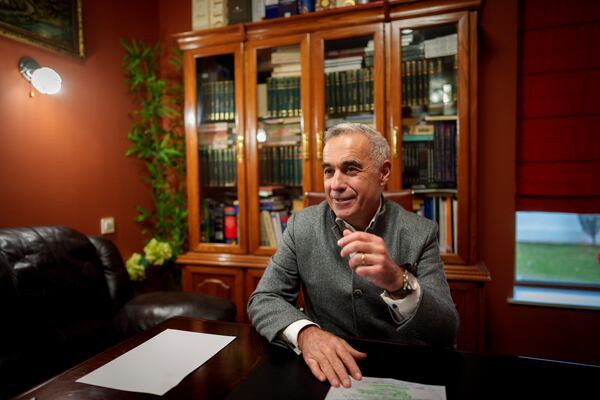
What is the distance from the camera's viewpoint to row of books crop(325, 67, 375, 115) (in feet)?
7.41

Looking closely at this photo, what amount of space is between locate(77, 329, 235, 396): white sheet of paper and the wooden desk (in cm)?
2

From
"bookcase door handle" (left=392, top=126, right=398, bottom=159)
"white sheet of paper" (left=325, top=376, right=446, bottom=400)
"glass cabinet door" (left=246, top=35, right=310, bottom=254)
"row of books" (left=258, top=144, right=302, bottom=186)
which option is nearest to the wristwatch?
"white sheet of paper" (left=325, top=376, right=446, bottom=400)

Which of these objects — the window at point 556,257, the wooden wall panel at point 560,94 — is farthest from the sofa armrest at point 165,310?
the wooden wall panel at point 560,94

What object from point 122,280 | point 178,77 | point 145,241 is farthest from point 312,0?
point 145,241

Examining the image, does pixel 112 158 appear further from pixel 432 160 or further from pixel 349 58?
pixel 432 160

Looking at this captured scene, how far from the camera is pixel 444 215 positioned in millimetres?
2189

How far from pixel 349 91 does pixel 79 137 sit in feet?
5.86

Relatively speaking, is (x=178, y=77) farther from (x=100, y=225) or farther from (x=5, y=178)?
(x=5, y=178)

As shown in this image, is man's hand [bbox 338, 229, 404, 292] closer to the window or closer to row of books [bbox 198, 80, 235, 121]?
row of books [bbox 198, 80, 235, 121]

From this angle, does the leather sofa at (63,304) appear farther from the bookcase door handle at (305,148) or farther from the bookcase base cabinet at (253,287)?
the bookcase door handle at (305,148)

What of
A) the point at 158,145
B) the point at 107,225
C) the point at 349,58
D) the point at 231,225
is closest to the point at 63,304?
the point at 107,225

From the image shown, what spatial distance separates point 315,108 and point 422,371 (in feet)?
5.87

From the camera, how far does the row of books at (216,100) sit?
2566mm

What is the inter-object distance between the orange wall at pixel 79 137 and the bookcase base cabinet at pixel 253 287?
0.69 m
